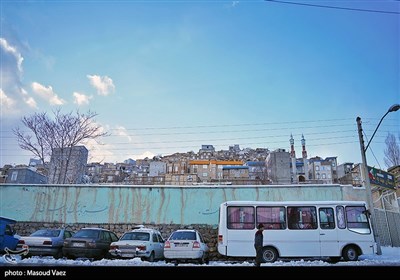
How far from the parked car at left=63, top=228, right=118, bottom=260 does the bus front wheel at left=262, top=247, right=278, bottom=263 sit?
727 centimetres

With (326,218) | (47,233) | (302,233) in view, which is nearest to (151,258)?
(47,233)

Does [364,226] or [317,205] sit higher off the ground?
[317,205]

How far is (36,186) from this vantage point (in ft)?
64.8

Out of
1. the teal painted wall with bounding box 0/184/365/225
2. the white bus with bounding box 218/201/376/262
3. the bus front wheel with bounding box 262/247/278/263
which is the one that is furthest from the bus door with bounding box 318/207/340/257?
the teal painted wall with bounding box 0/184/365/225

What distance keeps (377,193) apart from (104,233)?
68.9 feet

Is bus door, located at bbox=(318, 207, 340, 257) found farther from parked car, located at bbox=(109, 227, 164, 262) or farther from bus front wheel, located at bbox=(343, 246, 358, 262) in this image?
parked car, located at bbox=(109, 227, 164, 262)

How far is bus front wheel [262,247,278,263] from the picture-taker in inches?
520

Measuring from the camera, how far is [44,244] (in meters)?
12.9

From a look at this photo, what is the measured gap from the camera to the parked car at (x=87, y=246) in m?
12.6

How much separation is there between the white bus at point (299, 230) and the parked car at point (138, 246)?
10.1ft

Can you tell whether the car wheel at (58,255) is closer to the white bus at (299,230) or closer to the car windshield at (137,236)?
the car windshield at (137,236)

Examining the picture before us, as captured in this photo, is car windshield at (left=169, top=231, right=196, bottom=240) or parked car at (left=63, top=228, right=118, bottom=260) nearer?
parked car at (left=63, top=228, right=118, bottom=260)
